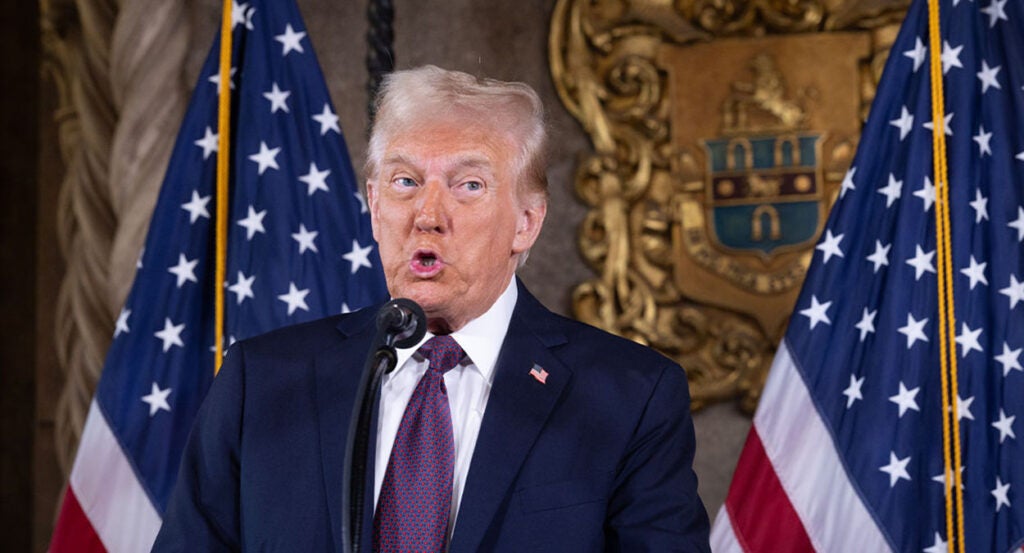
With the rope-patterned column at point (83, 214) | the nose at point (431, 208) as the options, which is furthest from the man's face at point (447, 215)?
the rope-patterned column at point (83, 214)

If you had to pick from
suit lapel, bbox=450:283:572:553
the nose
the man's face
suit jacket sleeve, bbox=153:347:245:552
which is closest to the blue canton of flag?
suit lapel, bbox=450:283:572:553

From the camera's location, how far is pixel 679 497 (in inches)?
76.3

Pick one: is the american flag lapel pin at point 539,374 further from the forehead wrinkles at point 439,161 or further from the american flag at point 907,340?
the american flag at point 907,340

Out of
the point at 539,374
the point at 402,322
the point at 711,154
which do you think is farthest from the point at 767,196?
the point at 402,322

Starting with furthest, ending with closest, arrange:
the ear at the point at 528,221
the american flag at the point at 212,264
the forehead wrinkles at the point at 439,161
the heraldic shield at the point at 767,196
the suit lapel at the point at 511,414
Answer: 1. the heraldic shield at the point at 767,196
2. the american flag at the point at 212,264
3. the ear at the point at 528,221
4. the forehead wrinkles at the point at 439,161
5. the suit lapel at the point at 511,414

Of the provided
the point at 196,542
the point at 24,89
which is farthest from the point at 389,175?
the point at 24,89

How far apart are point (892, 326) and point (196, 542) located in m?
1.81

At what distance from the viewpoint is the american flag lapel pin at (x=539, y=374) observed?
6.63ft

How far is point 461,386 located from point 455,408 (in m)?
0.04

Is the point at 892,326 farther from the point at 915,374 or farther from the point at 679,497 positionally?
the point at 679,497

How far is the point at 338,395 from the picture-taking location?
197cm

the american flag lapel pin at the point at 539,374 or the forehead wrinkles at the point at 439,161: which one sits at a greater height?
the forehead wrinkles at the point at 439,161

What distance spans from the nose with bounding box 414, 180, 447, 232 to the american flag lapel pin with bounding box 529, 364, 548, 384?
0.84ft

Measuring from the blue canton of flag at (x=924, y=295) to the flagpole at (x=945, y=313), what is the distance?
3 cm
